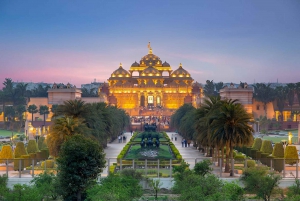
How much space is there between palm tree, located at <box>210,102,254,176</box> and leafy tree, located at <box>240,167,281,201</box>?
6074 mm

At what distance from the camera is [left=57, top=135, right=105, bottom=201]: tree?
82.9 feet

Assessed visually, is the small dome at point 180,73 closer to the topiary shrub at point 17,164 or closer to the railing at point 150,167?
the railing at point 150,167

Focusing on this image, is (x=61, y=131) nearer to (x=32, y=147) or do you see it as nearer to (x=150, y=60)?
(x=32, y=147)

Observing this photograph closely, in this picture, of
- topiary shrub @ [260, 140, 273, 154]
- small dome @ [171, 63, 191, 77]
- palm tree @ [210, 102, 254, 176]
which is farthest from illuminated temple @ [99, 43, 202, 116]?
palm tree @ [210, 102, 254, 176]

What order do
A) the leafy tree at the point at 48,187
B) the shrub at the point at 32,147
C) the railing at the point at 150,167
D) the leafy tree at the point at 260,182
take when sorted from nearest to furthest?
1. the leafy tree at the point at 48,187
2. the leafy tree at the point at 260,182
3. the railing at the point at 150,167
4. the shrub at the point at 32,147

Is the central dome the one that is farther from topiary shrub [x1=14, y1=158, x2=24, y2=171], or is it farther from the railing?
topiary shrub [x1=14, y1=158, x2=24, y2=171]

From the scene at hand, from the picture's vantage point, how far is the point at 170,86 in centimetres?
14875

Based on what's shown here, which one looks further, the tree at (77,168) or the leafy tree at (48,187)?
the leafy tree at (48,187)

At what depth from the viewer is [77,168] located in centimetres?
2548

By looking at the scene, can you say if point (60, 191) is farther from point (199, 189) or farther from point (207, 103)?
point (207, 103)

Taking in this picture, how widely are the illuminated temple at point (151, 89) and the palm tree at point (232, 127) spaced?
10343 centimetres

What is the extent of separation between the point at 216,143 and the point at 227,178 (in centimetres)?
378

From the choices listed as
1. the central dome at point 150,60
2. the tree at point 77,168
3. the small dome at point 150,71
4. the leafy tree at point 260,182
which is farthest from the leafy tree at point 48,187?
the central dome at point 150,60

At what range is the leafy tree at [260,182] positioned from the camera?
25.6m
